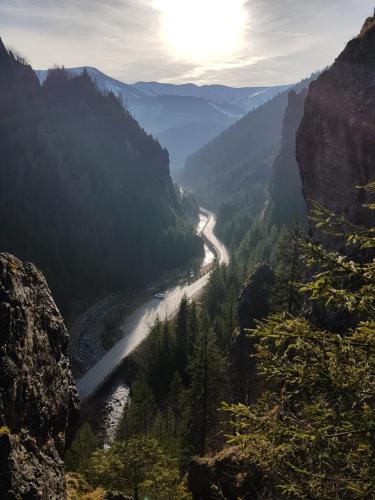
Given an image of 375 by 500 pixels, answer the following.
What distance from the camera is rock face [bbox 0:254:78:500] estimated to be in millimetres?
11812

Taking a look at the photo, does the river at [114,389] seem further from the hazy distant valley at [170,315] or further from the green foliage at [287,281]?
the green foliage at [287,281]

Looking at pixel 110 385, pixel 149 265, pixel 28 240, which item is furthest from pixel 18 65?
pixel 110 385

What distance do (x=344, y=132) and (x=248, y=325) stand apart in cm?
2919

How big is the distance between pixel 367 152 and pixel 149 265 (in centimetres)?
11870

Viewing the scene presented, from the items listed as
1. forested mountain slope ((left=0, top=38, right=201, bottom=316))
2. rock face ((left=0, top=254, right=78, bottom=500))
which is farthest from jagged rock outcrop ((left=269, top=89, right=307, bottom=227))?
rock face ((left=0, top=254, right=78, bottom=500))

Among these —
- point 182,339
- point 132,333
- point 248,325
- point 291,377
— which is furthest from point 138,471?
point 132,333

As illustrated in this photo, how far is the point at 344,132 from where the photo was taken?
38.2m

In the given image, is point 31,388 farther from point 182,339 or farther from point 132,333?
point 132,333

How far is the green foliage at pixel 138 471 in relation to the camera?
72.0ft

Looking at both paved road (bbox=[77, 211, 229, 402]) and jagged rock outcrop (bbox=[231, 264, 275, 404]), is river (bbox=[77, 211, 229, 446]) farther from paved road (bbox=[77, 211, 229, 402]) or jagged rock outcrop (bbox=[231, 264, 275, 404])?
jagged rock outcrop (bbox=[231, 264, 275, 404])

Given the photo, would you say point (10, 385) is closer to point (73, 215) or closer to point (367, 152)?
point (367, 152)

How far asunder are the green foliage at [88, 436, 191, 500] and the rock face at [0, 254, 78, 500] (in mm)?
6047

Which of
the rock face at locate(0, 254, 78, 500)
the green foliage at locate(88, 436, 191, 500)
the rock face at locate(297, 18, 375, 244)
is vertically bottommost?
the green foliage at locate(88, 436, 191, 500)

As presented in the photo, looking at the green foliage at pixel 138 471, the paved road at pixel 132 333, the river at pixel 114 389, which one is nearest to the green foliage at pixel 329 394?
the green foliage at pixel 138 471
